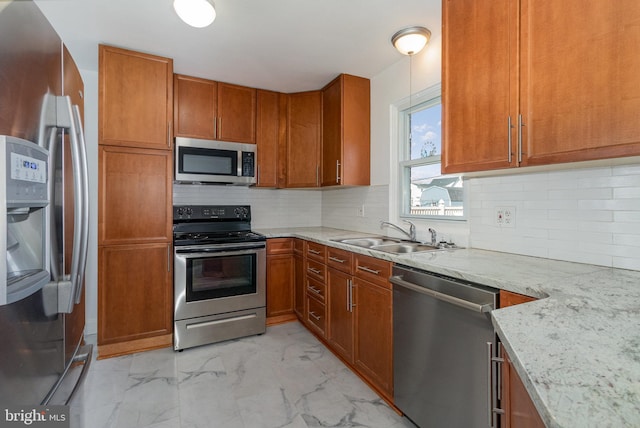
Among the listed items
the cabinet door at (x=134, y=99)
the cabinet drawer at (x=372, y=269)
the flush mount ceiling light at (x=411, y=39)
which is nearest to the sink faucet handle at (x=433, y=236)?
the cabinet drawer at (x=372, y=269)

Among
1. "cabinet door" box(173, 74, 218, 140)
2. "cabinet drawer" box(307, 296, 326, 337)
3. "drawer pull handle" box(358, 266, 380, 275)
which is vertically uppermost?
"cabinet door" box(173, 74, 218, 140)

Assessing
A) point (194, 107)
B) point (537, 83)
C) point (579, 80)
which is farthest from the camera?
point (194, 107)

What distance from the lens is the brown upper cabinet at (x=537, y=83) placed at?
Result: 106cm

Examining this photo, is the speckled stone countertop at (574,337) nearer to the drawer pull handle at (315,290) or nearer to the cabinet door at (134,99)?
the drawer pull handle at (315,290)

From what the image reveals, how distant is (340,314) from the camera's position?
2254 millimetres

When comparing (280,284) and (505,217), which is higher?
(505,217)

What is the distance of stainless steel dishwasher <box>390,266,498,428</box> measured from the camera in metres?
1.21

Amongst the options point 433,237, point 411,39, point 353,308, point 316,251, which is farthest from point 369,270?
point 411,39

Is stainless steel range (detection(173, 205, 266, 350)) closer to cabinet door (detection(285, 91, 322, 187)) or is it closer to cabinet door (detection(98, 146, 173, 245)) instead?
cabinet door (detection(98, 146, 173, 245))

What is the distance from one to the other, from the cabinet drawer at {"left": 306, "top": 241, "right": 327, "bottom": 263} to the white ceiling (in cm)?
Result: 157

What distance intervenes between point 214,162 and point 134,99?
79 cm

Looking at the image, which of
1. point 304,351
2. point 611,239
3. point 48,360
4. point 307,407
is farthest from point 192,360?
point 611,239

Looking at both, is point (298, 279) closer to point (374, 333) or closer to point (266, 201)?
point (266, 201)

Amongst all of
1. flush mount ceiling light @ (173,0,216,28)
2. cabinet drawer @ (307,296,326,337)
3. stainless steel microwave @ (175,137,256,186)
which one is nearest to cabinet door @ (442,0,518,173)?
flush mount ceiling light @ (173,0,216,28)
